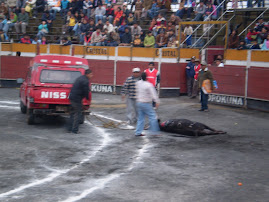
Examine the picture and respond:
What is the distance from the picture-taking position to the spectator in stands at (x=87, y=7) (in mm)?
29453

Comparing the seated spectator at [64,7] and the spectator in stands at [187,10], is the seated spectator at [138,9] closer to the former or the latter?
the spectator in stands at [187,10]

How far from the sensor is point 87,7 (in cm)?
2956

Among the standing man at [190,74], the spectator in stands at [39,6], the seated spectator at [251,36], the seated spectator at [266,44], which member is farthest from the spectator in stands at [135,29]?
→ the spectator in stands at [39,6]

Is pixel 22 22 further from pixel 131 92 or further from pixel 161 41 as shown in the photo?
pixel 131 92

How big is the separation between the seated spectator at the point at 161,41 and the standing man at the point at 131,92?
956 centimetres

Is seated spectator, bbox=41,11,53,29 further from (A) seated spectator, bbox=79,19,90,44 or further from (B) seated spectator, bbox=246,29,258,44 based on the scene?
(B) seated spectator, bbox=246,29,258,44

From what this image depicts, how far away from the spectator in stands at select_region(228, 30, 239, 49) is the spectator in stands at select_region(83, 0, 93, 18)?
35.4 ft

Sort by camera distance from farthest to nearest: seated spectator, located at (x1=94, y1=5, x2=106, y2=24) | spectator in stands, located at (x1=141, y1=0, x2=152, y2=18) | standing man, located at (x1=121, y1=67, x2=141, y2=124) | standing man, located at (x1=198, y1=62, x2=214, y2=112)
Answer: seated spectator, located at (x1=94, y1=5, x2=106, y2=24), spectator in stands, located at (x1=141, y1=0, x2=152, y2=18), standing man, located at (x1=198, y1=62, x2=214, y2=112), standing man, located at (x1=121, y1=67, x2=141, y2=124)

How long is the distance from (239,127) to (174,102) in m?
6.35

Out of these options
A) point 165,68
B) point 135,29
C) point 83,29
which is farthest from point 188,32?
point 83,29

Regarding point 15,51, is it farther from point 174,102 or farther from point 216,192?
point 216,192

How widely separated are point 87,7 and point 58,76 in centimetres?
1620

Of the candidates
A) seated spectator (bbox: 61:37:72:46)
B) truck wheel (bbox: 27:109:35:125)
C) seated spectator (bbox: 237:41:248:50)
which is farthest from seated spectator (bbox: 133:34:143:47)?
truck wheel (bbox: 27:109:35:125)

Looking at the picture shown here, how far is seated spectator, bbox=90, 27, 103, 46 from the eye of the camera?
2540 cm
